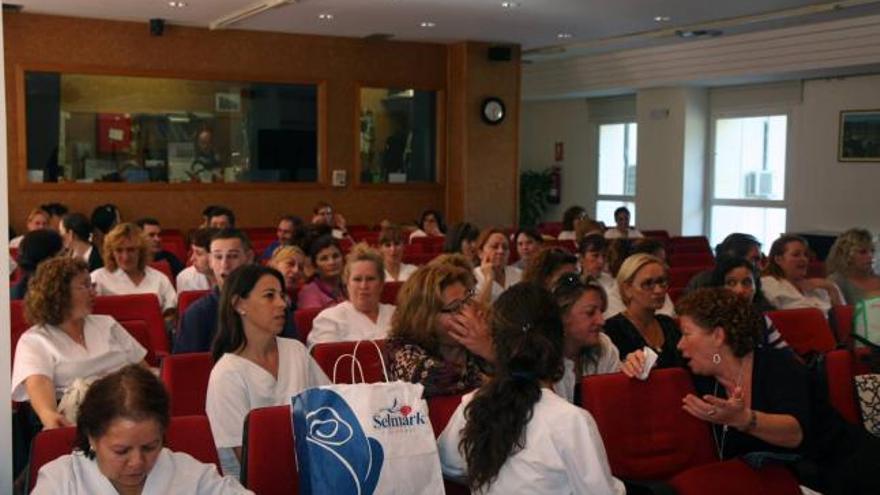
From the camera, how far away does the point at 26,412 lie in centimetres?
406

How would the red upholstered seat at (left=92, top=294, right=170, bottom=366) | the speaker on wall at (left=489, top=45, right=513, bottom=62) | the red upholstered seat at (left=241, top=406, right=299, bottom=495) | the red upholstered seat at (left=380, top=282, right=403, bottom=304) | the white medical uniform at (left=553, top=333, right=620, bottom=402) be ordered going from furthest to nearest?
the speaker on wall at (left=489, top=45, right=513, bottom=62) → the red upholstered seat at (left=380, top=282, right=403, bottom=304) → the red upholstered seat at (left=92, top=294, right=170, bottom=366) → the white medical uniform at (left=553, top=333, right=620, bottom=402) → the red upholstered seat at (left=241, top=406, right=299, bottom=495)

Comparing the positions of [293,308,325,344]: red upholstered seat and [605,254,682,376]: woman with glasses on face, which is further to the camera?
[293,308,325,344]: red upholstered seat

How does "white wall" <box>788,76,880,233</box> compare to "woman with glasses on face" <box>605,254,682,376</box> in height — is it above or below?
above

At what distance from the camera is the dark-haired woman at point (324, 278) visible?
19.1 feet

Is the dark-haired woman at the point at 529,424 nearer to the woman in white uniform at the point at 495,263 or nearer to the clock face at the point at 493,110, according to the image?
the woman in white uniform at the point at 495,263

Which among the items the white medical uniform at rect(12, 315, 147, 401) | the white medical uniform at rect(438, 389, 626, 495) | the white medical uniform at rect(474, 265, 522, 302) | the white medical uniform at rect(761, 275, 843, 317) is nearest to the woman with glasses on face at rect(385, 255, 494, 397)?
the white medical uniform at rect(438, 389, 626, 495)

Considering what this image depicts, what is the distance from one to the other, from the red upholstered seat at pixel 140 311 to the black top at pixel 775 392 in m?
3.20

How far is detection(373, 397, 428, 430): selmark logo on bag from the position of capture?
113 inches

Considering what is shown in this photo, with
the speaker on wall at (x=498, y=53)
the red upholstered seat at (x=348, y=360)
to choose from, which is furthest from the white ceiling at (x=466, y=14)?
the red upholstered seat at (x=348, y=360)

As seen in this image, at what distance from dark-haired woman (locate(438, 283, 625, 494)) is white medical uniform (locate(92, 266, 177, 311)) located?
3.91 m

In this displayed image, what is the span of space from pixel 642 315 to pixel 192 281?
3.26 m

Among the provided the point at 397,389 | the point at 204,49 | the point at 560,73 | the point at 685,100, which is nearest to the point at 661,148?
the point at 685,100

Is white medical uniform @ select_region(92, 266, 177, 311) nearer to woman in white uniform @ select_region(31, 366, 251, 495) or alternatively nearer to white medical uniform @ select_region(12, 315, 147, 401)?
white medical uniform @ select_region(12, 315, 147, 401)

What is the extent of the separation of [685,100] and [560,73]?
2.57 metres
